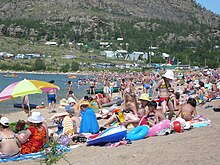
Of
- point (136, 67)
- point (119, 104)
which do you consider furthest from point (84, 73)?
point (119, 104)

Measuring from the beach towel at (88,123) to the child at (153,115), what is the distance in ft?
4.14

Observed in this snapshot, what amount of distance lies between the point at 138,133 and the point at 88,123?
130cm

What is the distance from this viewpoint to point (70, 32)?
15000 centimetres

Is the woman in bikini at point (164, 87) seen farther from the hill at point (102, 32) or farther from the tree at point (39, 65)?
the hill at point (102, 32)

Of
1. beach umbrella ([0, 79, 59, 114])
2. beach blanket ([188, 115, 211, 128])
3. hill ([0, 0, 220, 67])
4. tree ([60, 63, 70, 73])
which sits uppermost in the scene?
hill ([0, 0, 220, 67])

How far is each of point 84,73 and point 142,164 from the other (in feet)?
278

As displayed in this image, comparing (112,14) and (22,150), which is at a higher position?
(112,14)

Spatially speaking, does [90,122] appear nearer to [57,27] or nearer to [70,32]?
[70,32]

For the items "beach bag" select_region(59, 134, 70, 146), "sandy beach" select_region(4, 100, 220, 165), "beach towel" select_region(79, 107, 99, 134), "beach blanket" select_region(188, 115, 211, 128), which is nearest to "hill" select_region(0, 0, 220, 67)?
"beach blanket" select_region(188, 115, 211, 128)

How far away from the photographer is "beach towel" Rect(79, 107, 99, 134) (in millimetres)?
9344

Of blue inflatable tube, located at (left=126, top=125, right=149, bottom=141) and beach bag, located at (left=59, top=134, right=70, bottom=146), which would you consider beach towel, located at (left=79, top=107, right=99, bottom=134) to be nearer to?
beach bag, located at (left=59, top=134, right=70, bottom=146)

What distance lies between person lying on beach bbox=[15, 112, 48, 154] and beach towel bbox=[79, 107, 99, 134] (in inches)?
71.9

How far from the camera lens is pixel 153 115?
979 cm

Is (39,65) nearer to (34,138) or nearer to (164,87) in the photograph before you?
(164,87)
